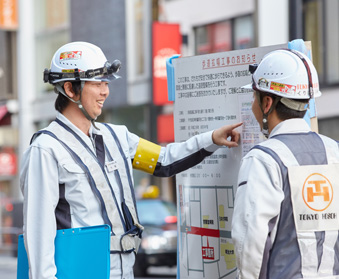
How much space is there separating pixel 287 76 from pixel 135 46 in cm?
1984

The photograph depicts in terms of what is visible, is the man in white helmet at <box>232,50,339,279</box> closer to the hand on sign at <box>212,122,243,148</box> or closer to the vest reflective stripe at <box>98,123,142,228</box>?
the hand on sign at <box>212,122,243,148</box>

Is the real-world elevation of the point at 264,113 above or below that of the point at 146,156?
above

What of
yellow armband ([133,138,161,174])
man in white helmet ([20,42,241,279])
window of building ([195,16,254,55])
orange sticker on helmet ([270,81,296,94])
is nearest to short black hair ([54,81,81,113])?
man in white helmet ([20,42,241,279])

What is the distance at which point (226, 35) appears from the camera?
68.1ft

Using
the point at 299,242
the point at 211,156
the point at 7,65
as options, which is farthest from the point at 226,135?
the point at 7,65

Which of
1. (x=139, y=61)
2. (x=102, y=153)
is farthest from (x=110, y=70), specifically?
(x=139, y=61)

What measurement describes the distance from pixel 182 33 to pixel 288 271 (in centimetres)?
1922

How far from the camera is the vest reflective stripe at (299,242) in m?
3.30

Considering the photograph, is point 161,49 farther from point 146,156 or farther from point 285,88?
point 285,88

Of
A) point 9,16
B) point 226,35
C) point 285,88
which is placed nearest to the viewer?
point 285,88

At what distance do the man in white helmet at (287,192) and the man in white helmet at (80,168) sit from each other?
705 mm

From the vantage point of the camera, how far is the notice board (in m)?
4.20

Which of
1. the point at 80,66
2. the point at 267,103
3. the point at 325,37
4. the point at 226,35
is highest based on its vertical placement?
the point at 226,35

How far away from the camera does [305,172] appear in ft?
11.1
